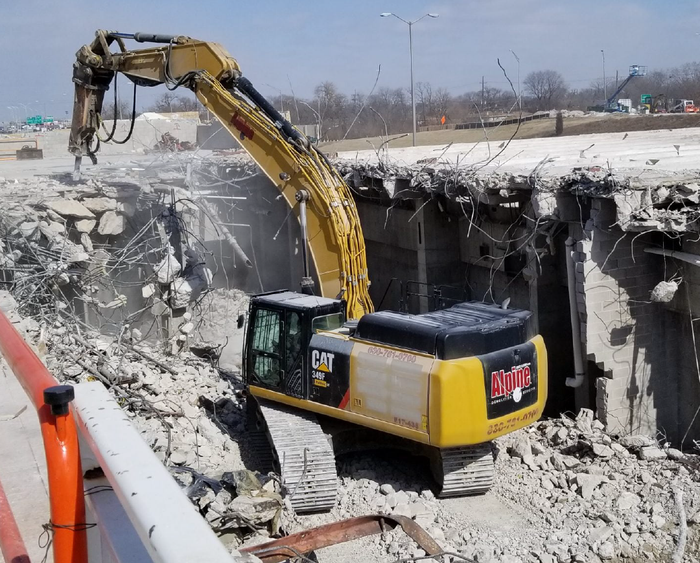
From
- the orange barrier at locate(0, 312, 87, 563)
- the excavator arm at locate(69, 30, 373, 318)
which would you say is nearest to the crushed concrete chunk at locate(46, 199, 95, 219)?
the excavator arm at locate(69, 30, 373, 318)

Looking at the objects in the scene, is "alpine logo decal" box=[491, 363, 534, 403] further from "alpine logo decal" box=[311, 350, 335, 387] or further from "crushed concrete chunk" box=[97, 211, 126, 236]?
"crushed concrete chunk" box=[97, 211, 126, 236]

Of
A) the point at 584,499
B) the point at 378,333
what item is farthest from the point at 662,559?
the point at 378,333

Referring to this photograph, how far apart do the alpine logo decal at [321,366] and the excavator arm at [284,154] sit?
169 centimetres

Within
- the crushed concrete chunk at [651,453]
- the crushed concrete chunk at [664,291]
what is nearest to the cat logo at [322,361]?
the crushed concrete chunk at [651,453]

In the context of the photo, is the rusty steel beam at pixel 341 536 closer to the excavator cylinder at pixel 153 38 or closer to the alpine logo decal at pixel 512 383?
the alpine logo decal at pixel 512 383

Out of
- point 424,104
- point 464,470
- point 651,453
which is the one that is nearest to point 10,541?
point 464,470

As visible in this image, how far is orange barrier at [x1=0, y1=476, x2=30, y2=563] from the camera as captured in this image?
71.4 inches

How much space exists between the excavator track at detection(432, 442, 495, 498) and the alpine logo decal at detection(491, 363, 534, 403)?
0.88 meters

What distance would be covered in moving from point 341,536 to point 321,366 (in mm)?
1867

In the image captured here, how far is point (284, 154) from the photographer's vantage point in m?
10.9

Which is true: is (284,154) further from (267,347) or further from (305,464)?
(305,464)

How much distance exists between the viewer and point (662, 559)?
673cm

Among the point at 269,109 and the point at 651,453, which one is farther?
the point at 269,109

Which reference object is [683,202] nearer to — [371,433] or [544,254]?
[544,254]
